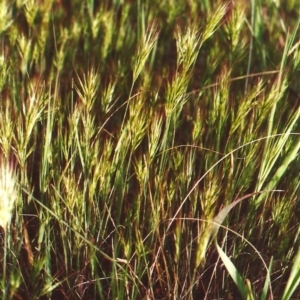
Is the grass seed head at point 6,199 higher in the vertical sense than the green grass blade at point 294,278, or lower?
higher

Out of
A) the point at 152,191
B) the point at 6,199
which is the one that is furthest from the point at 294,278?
the point at 6,199

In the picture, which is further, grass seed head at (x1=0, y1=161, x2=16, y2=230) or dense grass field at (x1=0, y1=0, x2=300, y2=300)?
dense grass field at (x1=0, y1=0, x2=300, y2=300)

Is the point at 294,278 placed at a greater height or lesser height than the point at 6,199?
lesser

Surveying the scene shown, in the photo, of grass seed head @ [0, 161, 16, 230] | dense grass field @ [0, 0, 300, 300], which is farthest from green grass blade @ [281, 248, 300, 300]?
grass seed head @ [0, 161, 16, 230]

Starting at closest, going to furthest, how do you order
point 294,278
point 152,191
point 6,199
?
point 6,199, point 294,278, point 152,191

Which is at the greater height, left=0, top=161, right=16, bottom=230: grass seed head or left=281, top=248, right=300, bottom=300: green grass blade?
left=0, top=161, right=16, bottom=230: grass seed head

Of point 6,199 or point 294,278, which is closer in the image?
point 6,199

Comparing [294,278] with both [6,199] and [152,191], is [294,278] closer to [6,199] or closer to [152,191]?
[152,191]

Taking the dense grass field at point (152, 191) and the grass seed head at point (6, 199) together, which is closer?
the grass seed head at point (6, 199)

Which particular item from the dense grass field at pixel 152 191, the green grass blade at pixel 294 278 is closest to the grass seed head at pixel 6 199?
the dense grass field at pixel 152 191

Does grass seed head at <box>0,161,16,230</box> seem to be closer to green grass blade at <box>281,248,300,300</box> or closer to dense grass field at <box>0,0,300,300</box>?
dense grass field at <box>0,0,300,300</box>

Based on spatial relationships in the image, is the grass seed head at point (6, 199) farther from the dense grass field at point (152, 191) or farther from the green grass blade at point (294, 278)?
the green grass blade at point (294, 278)
